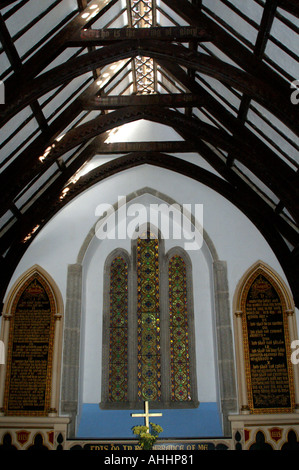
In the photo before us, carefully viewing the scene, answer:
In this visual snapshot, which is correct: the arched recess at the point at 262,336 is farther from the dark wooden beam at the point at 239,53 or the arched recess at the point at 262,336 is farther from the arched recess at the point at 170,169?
the dark wooden beam at the point at 239,53

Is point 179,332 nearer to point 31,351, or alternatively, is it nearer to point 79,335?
point 79,335

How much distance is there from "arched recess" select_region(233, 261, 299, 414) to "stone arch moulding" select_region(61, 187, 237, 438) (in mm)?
192

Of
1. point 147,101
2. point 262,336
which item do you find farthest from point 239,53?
point 262,336

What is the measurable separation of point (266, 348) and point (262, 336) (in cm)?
25

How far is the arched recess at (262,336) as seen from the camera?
9289 millimetres

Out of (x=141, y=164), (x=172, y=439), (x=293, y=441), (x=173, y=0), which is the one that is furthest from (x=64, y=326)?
(x=173, y=0)

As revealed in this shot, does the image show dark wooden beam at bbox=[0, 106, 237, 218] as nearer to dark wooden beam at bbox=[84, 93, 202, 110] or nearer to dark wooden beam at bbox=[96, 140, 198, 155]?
dark wooden beam at bbox=[84, 93, 202, 110]

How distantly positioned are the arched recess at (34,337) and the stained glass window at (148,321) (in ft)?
5.71

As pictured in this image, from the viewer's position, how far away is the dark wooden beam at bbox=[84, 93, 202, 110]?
A: 8.39 meters

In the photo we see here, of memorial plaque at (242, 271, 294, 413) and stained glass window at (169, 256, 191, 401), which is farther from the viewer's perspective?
stained glass window at (169, 256, 191, 401)

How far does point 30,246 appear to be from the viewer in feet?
34.0

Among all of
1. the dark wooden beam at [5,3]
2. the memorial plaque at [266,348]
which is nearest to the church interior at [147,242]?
the memorial plaque at [266,348]

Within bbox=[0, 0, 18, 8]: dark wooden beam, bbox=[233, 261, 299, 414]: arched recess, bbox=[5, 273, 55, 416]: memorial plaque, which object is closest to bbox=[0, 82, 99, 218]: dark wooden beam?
bbox=[0, 0, 18, 8]: dark wooden beam

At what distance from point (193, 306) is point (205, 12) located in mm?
5923
